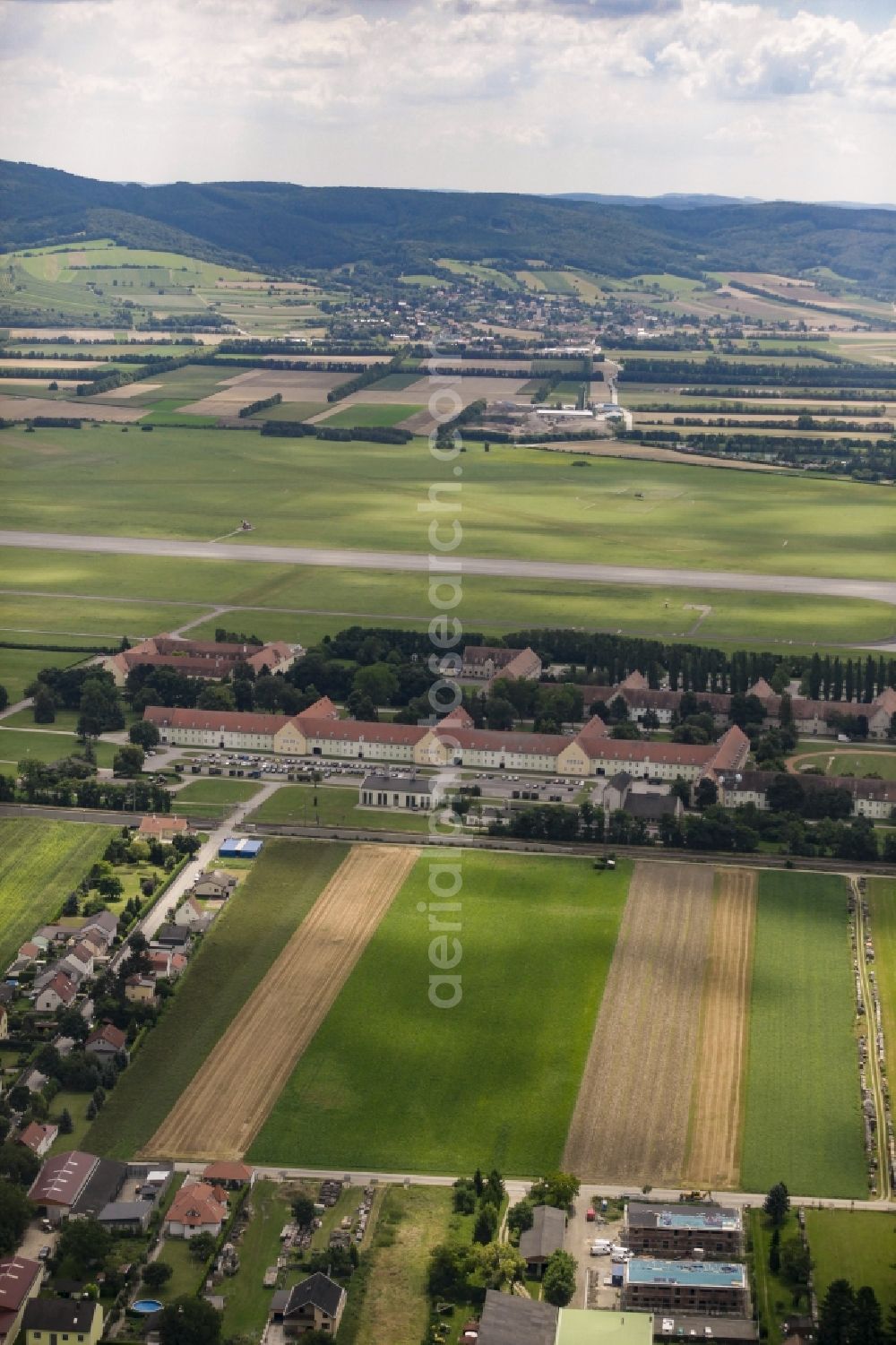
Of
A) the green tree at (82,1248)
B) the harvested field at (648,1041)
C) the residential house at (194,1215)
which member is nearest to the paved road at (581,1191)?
the harvested field at (648,1041)

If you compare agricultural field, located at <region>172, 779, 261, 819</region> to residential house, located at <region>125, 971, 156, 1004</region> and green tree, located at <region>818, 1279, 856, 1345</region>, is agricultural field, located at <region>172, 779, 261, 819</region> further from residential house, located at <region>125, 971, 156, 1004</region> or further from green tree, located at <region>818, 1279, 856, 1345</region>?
green tree, located at <region>818, 1279, 856, 1345</region>

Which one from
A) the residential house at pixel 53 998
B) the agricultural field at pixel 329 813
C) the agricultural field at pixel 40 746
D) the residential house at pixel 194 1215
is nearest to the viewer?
the residential house at pixel 194 1215

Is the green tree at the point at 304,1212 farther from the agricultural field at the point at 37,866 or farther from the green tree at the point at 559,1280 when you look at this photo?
the agricultural field at the point at 37,866

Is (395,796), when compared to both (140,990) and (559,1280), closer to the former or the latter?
(140,990)

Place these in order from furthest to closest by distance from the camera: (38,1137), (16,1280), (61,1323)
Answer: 1. (38,1137)
2. (16,1280)
3. (61,1323)

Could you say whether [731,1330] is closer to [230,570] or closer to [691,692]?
[691,692]

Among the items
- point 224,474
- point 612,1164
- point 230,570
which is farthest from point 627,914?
point 224,474

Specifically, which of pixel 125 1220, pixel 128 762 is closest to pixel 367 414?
pixel 128 762
